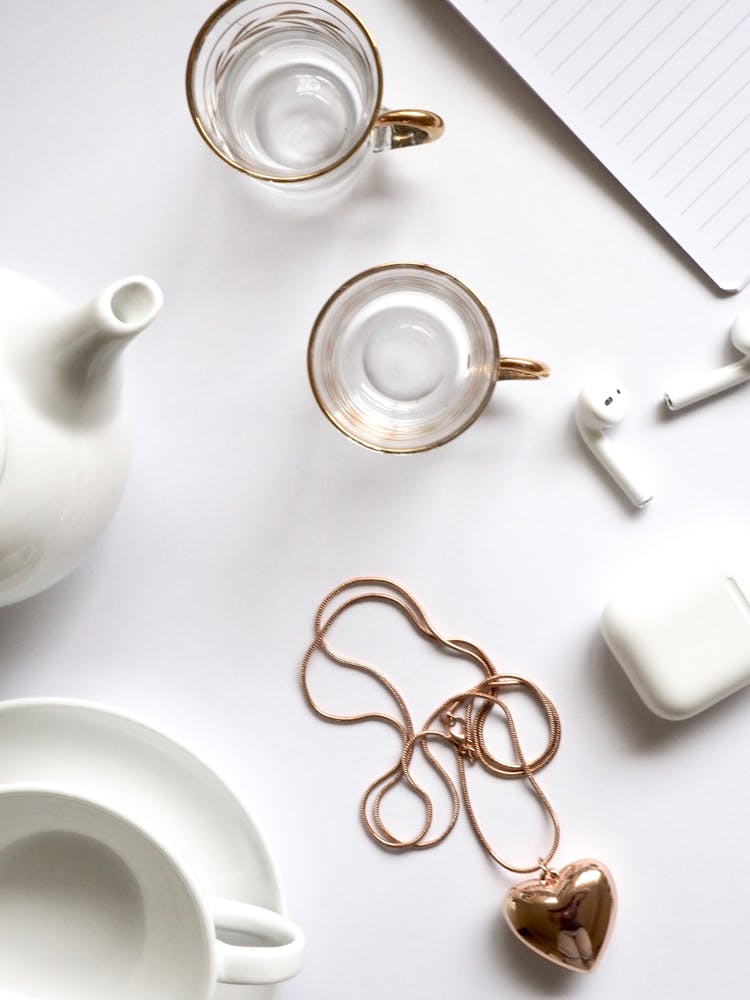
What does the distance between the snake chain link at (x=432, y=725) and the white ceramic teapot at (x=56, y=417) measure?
0.67 ft

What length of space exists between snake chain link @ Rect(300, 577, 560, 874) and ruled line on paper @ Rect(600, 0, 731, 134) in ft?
1.25

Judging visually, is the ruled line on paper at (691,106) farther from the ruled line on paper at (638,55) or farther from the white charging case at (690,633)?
the white charging case at (690,633)

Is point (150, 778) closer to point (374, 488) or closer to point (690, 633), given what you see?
point (374, 488)

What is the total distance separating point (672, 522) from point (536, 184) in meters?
0.27

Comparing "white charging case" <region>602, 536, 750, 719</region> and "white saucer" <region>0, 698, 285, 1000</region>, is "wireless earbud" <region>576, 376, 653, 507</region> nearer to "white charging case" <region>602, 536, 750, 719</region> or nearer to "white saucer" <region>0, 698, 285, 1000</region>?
"white charging case" <region>602, 536, 750, 719</region>

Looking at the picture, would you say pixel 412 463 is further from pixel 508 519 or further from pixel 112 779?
pixel 112 779

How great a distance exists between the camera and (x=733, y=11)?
774 mm

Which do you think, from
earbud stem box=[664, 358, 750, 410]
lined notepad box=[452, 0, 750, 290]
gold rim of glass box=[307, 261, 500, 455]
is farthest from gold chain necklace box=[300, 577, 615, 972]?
lined notepad box=[452, 0, 750, 290]

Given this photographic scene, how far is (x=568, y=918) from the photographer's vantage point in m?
0.76

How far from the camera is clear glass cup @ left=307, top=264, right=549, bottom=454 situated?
762 millimetres

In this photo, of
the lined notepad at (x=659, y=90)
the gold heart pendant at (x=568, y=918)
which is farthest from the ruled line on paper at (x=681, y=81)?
the gold heart pendant at (x=568, y=918)

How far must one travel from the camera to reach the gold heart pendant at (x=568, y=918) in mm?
758

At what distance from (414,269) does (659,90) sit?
8.9 inches

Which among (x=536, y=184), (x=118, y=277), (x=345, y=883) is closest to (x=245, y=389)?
(x=118, y=277)
